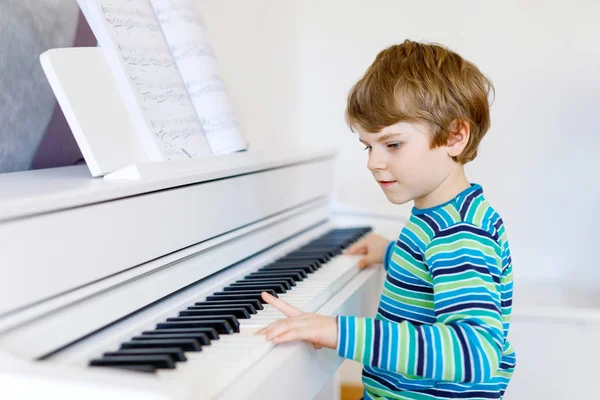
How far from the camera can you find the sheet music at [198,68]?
5.85 feet

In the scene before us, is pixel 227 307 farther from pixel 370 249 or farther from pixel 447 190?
pixel 370 249

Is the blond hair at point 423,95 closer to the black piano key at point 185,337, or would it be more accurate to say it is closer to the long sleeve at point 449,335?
the long sleeve at point 449,335

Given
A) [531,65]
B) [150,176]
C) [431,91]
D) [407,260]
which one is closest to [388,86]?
[431,91]

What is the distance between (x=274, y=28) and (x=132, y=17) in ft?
4.88

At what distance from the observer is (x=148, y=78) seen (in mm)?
1620

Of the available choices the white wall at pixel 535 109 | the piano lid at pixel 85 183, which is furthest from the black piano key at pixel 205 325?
the white wall at pixel 535 109

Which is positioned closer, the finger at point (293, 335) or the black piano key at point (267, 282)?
the finger at point (293, 335)

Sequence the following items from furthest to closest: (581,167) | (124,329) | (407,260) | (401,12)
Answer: (401,12) → (581,167) → (407,260) → (124,329)

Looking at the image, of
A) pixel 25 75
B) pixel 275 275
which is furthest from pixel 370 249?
pixel 25 75

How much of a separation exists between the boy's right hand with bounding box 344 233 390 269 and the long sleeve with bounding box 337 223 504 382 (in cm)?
66

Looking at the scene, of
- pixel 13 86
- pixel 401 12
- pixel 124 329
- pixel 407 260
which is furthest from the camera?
pixel 401 12

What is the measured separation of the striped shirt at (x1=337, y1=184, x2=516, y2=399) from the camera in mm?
1141

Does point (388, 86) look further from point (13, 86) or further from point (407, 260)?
point (13, 86)

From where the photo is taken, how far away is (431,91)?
134cm
